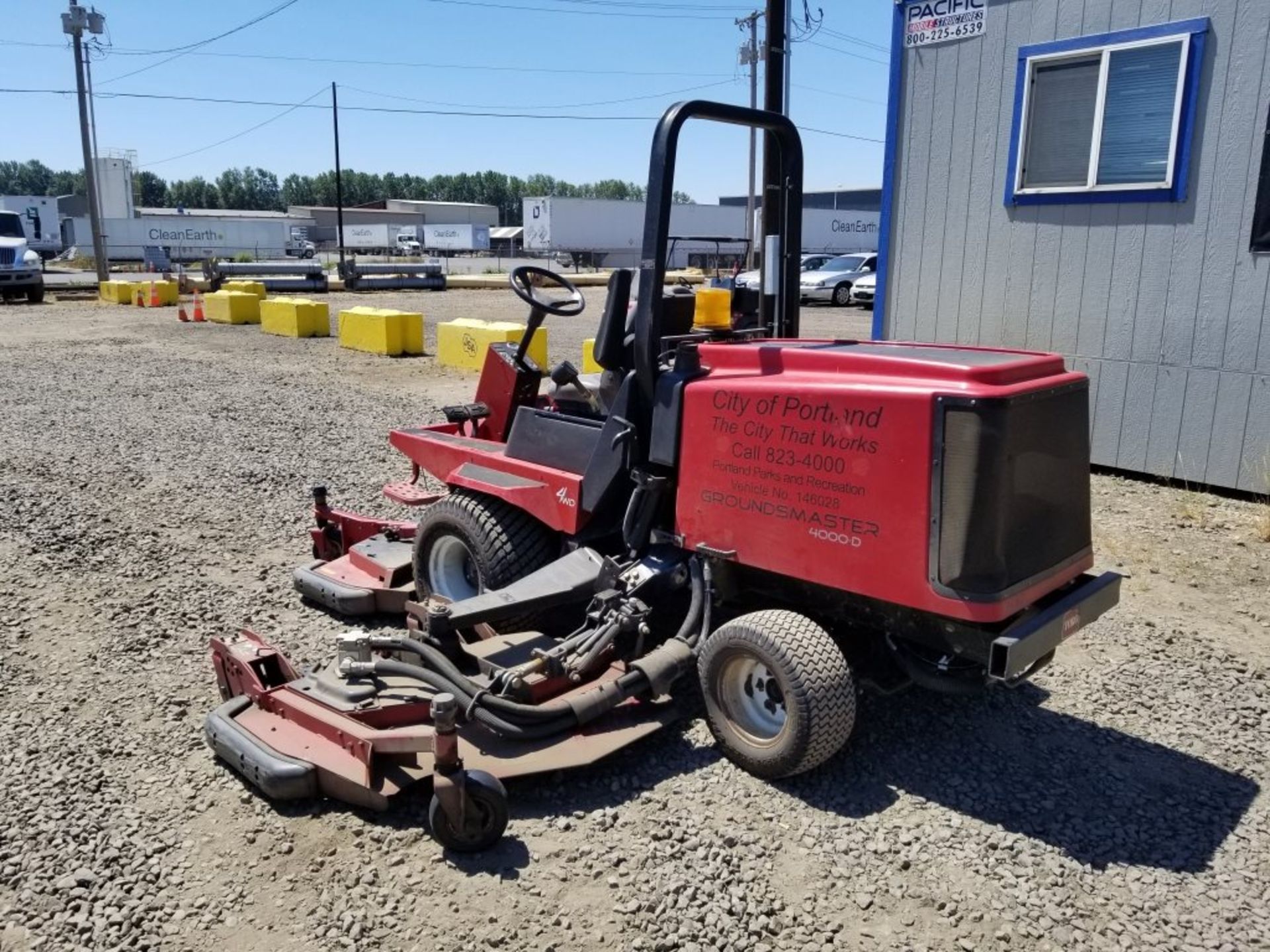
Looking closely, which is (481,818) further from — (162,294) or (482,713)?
(162,294)

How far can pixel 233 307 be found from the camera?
2066 cm

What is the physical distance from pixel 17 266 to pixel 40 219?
1408 inches

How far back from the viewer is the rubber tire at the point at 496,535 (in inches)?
175

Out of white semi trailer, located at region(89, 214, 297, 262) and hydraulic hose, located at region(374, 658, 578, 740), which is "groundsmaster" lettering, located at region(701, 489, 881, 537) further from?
white semi trailer, located at region(89, 214, 297, 262)

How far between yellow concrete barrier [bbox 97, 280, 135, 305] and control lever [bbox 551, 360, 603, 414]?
24.7 metres

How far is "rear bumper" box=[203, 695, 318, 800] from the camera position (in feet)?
10.8

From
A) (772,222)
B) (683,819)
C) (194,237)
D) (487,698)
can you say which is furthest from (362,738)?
(194,237)

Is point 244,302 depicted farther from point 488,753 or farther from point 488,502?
point 488,753

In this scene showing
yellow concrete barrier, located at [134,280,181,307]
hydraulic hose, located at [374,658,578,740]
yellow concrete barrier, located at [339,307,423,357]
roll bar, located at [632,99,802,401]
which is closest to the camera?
hydraulic hose, located at [374,658,578,740]

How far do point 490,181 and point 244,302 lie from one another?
122360 mm

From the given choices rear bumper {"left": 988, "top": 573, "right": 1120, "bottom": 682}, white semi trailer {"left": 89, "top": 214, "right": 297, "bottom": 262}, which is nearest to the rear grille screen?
rear bumper {"left": 988, "top": 573, "right": 1120, "bottom": 682}

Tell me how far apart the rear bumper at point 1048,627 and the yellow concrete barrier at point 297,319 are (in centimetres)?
1648

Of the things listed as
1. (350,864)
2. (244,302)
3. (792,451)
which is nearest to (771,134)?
(792,451)

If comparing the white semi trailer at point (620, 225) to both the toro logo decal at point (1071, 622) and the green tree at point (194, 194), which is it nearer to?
the toro logo decal at point (1071, 622)
